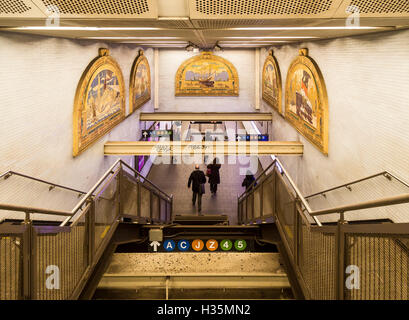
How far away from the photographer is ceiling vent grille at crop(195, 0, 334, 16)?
2984 mm

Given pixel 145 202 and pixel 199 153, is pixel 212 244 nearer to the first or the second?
pixel 145 202

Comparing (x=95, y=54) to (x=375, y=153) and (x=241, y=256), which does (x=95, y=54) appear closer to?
(x=241, y=256)

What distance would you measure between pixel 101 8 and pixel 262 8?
1462 millimetres

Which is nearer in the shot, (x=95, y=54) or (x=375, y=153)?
(x=375, y=153)

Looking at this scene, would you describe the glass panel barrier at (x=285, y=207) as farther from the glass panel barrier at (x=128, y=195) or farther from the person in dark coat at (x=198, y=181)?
the person in dark coat at (x=198, y=181)

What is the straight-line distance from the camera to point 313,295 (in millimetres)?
2912

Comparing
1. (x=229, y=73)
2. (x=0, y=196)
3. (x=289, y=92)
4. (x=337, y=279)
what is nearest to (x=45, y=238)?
(x=0, y=196)

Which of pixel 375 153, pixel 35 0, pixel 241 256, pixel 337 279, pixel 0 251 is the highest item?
pixel 35 0

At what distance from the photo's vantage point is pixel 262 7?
121 inches

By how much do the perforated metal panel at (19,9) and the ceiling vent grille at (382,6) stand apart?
269 cm

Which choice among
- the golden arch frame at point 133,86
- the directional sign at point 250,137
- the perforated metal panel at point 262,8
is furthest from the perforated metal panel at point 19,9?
the directional sign at point 250,137

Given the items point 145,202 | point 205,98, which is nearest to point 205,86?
point 205,98

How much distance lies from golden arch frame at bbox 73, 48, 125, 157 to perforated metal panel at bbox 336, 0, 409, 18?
15.2 feet

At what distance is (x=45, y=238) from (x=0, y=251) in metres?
0.31
